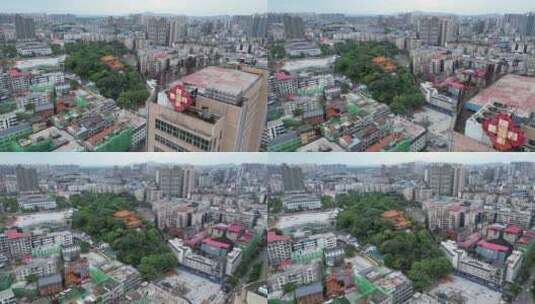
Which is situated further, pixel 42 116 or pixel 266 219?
pixel 266 219

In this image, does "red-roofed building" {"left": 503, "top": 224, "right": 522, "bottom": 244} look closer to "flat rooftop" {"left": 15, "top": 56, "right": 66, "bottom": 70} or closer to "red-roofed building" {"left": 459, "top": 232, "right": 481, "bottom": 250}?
"red-roofed building" {"left": 459, "top": 232, "right": 481, "bottom": 250}

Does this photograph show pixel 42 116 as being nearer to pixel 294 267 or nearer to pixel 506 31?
pixel 294 267

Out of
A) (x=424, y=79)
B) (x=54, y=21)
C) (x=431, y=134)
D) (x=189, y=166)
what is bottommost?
(x=189, y=166)

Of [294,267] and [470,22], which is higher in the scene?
[470,22]

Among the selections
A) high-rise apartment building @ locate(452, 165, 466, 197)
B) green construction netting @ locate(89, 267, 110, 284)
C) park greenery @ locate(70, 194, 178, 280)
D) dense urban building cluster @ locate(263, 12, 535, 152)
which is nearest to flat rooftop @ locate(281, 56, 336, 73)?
dense urban building cluster @ locate(263, 12, 535, 152)

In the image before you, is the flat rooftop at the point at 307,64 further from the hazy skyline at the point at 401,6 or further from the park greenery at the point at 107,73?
the park greenery at the point at 107,73

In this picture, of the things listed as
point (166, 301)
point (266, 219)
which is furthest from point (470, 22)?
point (166, 301)
